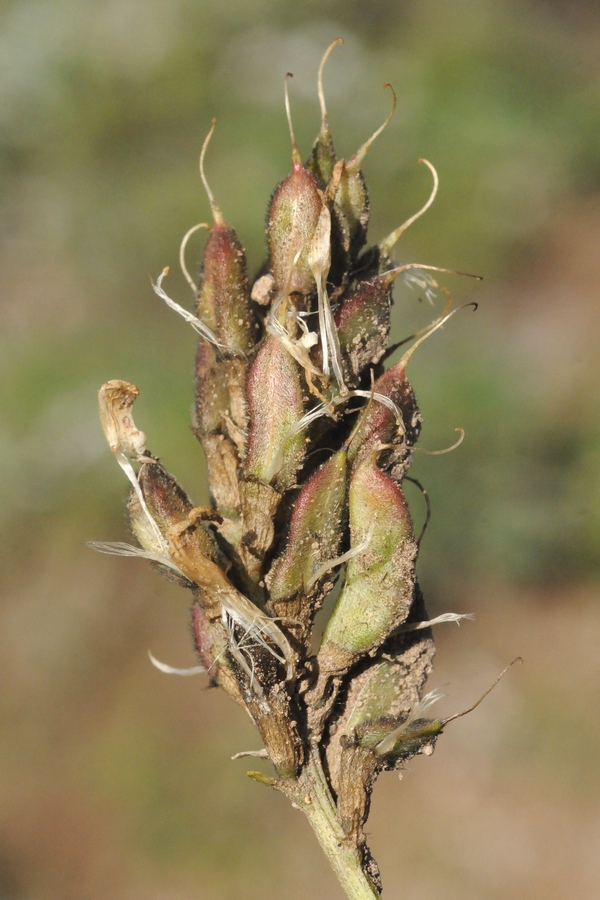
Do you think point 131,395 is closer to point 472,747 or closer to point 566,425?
point 472,747

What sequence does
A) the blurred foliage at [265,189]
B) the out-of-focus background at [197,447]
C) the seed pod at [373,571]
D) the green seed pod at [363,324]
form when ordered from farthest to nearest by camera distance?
the blurred foliage at [265,189] < the out-of-focus background at [197,447] < the green seed pod at [363,324] < the seed pod at [373,571]

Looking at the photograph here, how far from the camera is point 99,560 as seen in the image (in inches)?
377

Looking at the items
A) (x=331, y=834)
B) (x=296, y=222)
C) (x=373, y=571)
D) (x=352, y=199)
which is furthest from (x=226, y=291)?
(x=331, y=834)

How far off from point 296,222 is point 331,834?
1503mm

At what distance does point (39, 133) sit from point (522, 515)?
989 cm

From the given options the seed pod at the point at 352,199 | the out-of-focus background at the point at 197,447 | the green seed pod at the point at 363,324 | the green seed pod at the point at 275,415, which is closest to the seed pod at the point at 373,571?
the green seed pod at the point at 275,415

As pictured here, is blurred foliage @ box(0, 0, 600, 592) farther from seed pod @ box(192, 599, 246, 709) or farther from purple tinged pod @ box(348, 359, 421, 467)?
purple tinged pod @ box(348, 359, 421, 467)

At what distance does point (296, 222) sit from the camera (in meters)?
1.91

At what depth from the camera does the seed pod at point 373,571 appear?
1848 mm

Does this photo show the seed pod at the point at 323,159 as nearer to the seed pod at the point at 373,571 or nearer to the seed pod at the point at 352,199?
the seed pod at the point at 352,199

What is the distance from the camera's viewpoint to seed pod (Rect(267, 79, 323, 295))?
1899 mm

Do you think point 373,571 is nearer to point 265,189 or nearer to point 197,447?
point 197,447

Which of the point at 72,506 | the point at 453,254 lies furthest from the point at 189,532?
the point at 453,254

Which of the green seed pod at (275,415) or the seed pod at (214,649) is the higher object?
the green seed pod at (275,415)
